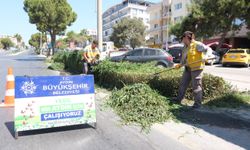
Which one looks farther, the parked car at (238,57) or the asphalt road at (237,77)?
the parked car at (238,57)

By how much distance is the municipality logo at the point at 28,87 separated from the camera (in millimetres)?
5488

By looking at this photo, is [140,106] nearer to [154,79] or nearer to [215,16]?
[154,79]

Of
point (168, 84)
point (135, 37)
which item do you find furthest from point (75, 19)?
point (168, 84)

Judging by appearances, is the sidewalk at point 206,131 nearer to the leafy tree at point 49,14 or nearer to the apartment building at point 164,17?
the leafy tree at point 49,14

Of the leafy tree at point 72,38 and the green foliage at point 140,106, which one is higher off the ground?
the leafy tree at point 72,38

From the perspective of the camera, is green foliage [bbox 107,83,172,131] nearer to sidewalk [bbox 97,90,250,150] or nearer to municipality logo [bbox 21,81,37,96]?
sidewalk [bbox 97,90,250,150]

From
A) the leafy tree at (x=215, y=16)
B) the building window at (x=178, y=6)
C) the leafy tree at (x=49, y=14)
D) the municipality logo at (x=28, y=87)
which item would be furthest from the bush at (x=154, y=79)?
the building window at (x=178, y=6)

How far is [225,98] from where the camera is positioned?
27.2 ft

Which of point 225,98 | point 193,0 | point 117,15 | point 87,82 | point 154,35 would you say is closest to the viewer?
point 87,82

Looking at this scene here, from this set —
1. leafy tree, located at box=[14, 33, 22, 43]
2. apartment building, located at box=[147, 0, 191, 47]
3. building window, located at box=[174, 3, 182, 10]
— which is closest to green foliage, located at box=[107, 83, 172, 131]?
apartment building, located at box=[147, 0, 191, 47]

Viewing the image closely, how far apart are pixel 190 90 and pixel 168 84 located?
1.99 ft

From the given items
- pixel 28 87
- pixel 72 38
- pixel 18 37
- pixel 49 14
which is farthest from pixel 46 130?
pixel 18 37

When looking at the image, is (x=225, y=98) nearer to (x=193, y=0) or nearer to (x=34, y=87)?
(x=34, y=87)

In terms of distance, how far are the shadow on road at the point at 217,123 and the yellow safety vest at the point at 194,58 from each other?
980 mm
